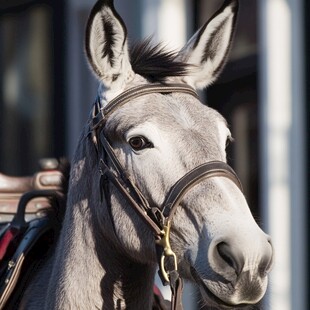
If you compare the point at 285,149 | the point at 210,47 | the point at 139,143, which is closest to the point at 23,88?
the point at 285,149

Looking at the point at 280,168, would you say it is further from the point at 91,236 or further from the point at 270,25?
the point at 91,236

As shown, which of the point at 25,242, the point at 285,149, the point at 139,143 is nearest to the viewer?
the point at 139,143

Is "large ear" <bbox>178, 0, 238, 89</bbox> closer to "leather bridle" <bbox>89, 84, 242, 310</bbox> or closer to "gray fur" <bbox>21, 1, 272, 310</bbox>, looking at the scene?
"gray fur" <bbox>21, 1, 272, 310</bbox>

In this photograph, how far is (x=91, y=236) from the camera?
3969 mm

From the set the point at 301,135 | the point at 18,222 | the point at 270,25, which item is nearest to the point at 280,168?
the point at 301,135

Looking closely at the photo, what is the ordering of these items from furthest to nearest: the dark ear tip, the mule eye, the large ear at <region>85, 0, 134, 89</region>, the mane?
the dark ear tip, the mane, the large ear at <region>85, 0, 134, 89</region>, the mule eye

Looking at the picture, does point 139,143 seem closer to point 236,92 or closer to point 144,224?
point 144,224

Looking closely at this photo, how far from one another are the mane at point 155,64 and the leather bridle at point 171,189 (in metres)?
0.06

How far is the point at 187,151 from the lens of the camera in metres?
3.76

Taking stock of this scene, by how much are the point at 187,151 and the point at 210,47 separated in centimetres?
58

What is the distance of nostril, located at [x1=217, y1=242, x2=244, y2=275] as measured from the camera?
11.5 ft

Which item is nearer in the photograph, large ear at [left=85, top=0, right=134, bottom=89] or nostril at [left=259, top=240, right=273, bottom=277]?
nostril at [left=259, top=240, right=273, bottom=277]

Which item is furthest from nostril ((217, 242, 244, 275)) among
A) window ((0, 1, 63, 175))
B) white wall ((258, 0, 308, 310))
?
window ((0, 1, 63, 175))

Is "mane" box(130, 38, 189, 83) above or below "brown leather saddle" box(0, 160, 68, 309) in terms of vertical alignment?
above
